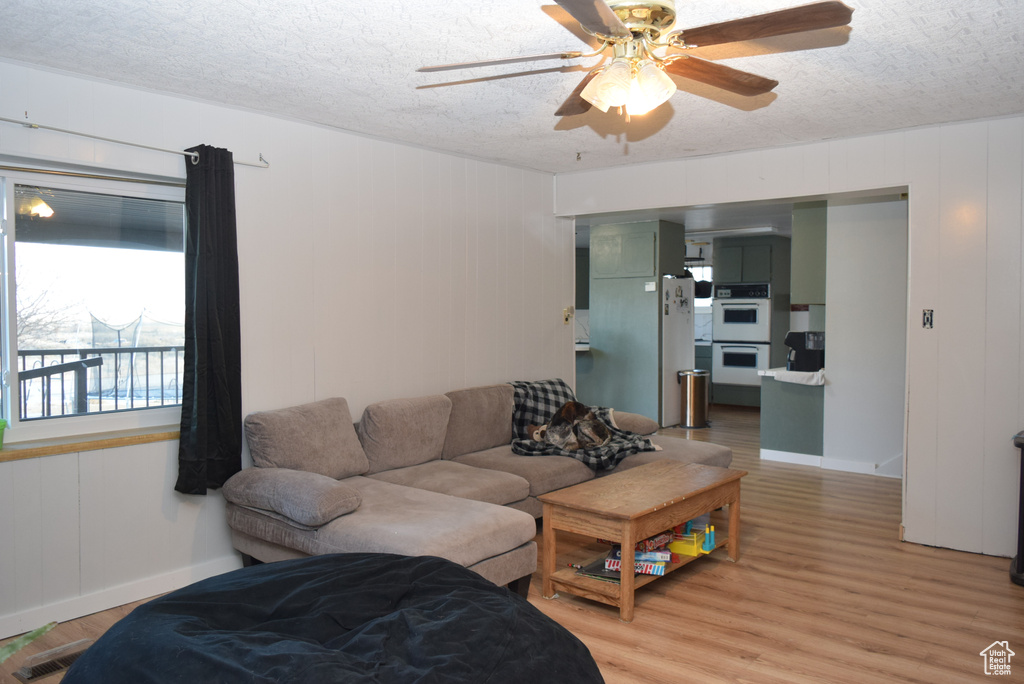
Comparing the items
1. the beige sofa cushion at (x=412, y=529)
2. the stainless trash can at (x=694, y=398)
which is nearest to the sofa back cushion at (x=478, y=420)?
the beige sofa cushion at (x=412, y=529)

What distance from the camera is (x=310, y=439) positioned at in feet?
12.4

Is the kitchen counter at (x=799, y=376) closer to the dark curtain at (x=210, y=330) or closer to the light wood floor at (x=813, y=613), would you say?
the light wood floor at (x=813, y=613)

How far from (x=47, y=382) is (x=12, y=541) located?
27.9 inches

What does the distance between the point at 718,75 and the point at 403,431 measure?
2.60m

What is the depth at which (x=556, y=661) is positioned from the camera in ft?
6.20

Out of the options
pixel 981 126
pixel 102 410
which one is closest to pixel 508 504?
pixel 102 410

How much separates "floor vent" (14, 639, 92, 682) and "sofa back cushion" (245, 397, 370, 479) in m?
1.08

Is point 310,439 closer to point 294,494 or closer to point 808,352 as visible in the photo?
point 294,494

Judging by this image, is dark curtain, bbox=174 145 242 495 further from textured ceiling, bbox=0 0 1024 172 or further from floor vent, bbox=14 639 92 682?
floor vent, bbox=14 639 92 682

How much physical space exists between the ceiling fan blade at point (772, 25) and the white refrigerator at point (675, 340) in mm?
5619

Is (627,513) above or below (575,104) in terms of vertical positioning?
below

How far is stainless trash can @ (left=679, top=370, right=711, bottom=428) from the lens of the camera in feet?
26.3

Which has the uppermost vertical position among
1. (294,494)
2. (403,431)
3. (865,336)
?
Result: (865,336)

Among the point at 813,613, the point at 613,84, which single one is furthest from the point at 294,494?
the point at 813,613
